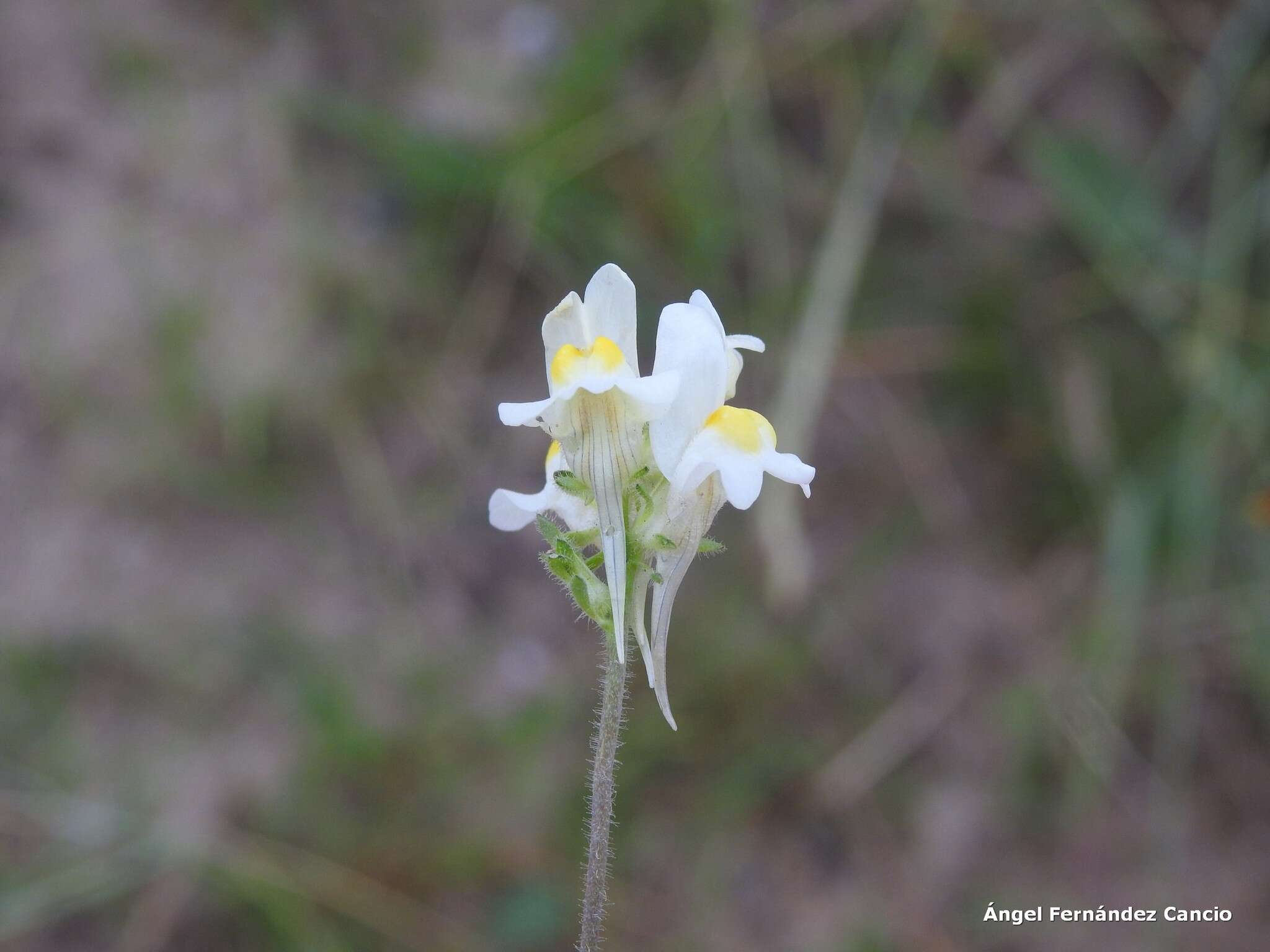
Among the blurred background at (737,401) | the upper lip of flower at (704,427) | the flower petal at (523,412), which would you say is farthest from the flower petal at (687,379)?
the blurred background at (737,401)

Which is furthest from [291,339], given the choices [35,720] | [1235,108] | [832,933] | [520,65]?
[1235,108]

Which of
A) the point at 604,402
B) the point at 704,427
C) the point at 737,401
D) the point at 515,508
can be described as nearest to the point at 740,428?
the point at 704,427

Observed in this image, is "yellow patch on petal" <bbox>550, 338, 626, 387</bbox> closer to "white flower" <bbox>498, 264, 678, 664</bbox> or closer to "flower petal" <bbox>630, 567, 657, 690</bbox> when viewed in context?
"white flower" <bbox>498, 264, 678, 664</bbox>

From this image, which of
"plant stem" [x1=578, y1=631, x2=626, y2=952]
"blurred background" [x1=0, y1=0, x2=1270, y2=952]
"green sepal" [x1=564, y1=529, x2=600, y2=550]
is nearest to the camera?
"plant stem" [x1=578, y1=631, x2=626, y2=952]

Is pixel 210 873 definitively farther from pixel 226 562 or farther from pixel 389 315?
pixel 389 315

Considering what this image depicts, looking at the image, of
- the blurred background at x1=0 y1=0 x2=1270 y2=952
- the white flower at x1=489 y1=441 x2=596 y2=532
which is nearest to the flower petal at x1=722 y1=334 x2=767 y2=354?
the white flower at x1=489 y1=441 x2=596 y2=532

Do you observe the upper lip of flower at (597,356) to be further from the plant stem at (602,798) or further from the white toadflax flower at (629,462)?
the plant stem at (602,798)

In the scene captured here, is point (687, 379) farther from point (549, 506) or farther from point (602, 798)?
point (602, 798)
